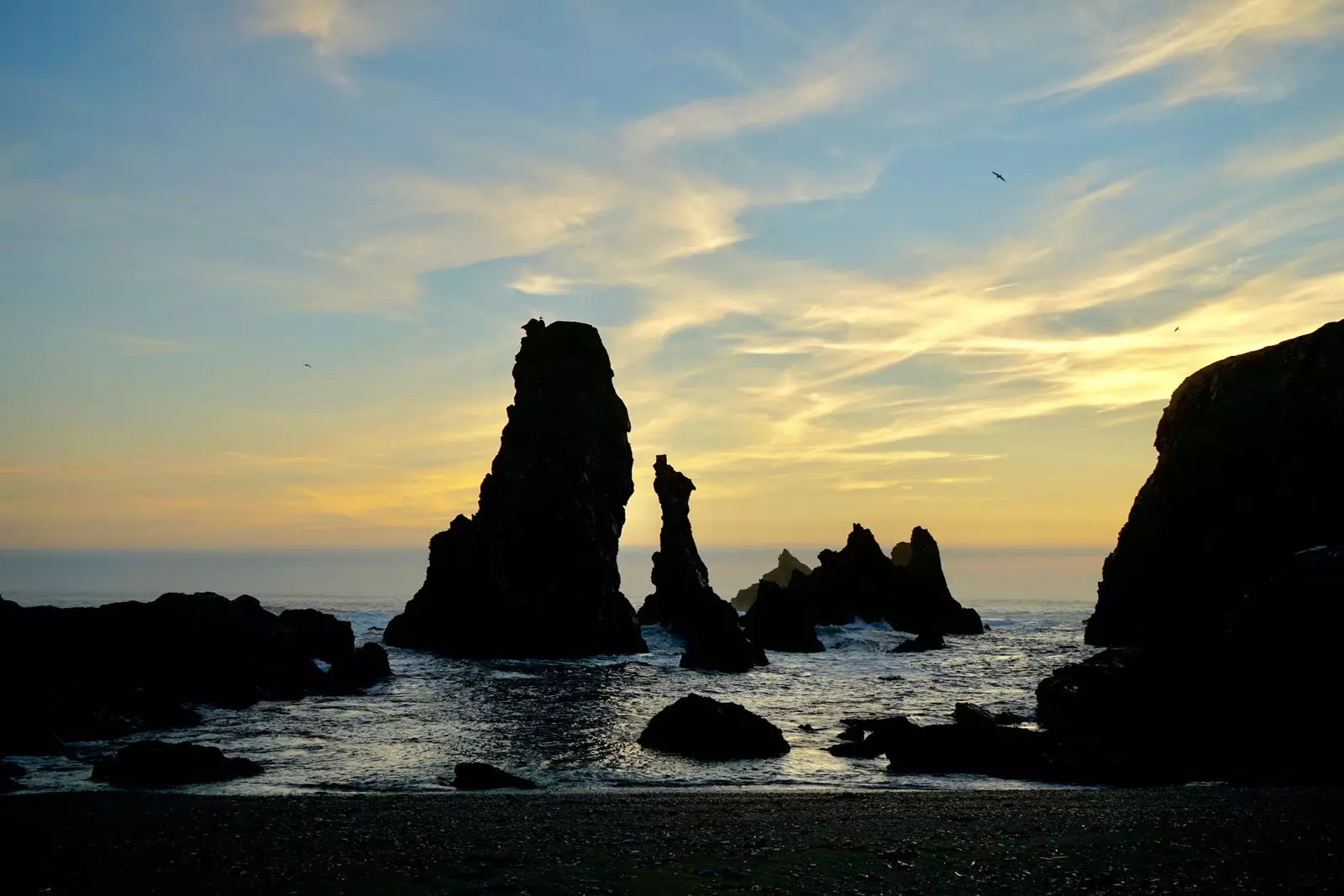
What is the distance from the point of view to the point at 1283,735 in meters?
24.1

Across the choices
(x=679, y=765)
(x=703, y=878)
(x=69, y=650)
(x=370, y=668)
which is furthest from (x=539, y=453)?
(x=703, y=878)

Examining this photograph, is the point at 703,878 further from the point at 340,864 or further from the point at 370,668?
the point at 370,668

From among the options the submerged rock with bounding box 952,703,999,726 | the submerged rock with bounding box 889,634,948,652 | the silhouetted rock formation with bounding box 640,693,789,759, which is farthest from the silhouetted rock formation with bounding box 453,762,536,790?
the submerged rock with bounding box 889,634,948,652

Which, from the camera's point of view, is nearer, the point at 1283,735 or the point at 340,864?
the point at 340,864

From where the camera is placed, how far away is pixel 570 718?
36.3 m

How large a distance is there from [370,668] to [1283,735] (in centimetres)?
4127

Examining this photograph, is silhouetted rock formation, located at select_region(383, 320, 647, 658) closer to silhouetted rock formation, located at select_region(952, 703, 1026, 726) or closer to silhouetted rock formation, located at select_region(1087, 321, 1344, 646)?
silhouetted rock formation, located at select_region(952, 703, 1026, 726)

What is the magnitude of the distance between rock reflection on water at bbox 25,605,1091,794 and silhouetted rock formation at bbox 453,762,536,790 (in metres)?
0.72

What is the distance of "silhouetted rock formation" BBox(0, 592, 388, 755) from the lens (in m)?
31.2

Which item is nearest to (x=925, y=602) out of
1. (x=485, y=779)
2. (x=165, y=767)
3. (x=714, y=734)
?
(x=714, y=734)

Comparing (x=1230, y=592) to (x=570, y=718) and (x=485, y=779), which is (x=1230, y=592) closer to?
(x=570, y=718)

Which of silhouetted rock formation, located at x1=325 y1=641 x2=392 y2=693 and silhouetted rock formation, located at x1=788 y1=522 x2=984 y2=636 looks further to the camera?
silhouetted rock formation, located at x1=788 y1=522 x2=984 y2=636

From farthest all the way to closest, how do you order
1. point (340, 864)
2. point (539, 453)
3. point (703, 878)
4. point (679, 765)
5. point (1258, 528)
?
1. point (539, 453)
2. point (1258, 528)
3. point (679, 765)
4. point (340, 864)
5. point (703, 878)

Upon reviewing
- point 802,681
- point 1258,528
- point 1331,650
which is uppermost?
point 1258,528
